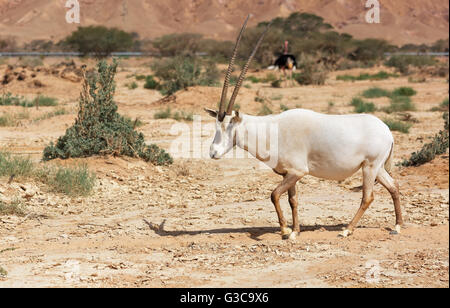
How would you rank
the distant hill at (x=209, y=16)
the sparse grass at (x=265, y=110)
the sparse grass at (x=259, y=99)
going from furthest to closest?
the distant hill at (x=209, y=16) → the sparse grass at (x=259, y=99) → the sparse grass at (x=265, y=110)

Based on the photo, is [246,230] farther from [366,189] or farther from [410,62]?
[410,62]

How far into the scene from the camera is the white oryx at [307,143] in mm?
5855

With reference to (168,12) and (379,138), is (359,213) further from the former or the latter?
(168,12)

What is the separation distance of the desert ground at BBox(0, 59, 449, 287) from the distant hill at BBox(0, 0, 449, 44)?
79.1 metres

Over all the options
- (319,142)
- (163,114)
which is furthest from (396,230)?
(163,114)

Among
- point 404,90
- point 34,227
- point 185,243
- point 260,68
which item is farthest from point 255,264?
point 260,68

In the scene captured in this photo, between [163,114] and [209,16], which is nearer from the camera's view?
[163,114]

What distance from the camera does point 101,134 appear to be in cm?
950

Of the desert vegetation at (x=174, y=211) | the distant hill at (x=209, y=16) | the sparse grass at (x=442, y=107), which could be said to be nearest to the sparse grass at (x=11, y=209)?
the desert vegetation at (x=174, y=211)

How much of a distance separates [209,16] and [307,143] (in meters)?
90.3

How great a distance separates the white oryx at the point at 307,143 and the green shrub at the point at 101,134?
156 inches

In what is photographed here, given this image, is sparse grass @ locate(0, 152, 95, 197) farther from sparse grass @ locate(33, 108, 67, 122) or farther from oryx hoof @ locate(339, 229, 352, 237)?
sparse grass @ locate(33, 108, 67, 122)

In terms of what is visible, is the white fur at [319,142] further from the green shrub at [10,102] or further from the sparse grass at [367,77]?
the sparse grass at [367,77]

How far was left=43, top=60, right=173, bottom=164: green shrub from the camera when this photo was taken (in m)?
9.47
